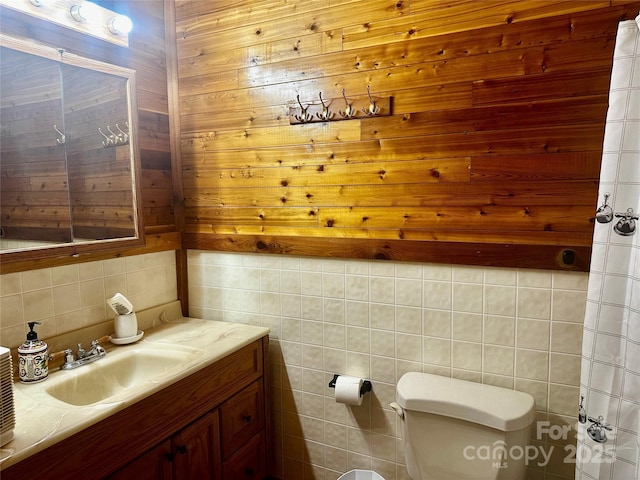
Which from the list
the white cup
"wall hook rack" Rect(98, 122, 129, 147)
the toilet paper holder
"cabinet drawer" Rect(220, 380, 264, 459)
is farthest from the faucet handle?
the toilet paper holder

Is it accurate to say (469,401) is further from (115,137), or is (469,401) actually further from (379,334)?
(115,137)

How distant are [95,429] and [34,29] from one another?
4.72 feet

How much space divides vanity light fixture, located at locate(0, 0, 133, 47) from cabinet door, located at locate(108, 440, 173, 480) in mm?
1622

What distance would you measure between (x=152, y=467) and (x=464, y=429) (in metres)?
1.06

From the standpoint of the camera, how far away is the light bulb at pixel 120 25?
189cm

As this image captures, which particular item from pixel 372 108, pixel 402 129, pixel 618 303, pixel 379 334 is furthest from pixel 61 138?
pixel 618 303

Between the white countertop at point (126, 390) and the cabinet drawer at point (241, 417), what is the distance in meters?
0.23

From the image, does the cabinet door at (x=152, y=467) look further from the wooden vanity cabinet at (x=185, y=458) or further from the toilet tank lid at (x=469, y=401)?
the toilet tank lid at (x=469, y=401)

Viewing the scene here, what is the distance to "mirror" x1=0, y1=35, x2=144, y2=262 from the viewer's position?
1.54m

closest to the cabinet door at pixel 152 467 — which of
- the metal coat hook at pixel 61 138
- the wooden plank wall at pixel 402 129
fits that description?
the wooden plank wall at pixel 402 129

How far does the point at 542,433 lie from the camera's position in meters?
1.63

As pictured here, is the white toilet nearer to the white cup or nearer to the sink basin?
the sink basin

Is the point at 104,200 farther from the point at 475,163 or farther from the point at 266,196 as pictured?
the point at 475,163

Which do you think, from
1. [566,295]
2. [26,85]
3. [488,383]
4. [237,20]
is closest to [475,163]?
[566,295]
